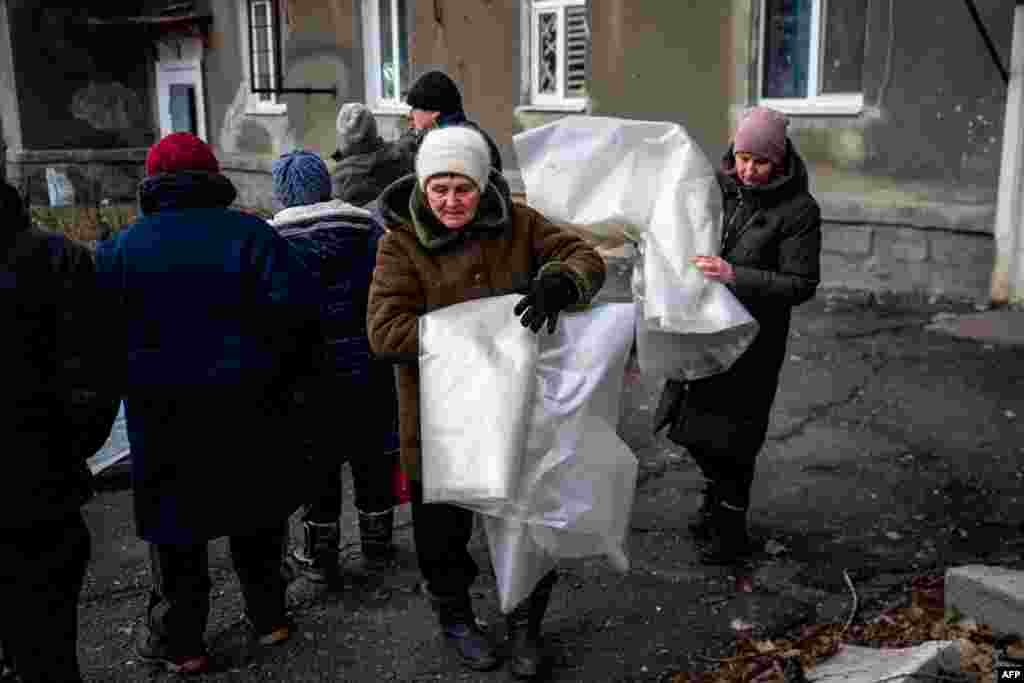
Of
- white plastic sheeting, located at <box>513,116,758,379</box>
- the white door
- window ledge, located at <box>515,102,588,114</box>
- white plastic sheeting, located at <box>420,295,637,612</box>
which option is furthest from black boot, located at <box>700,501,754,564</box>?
the white door

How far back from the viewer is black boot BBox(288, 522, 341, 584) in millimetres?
3418

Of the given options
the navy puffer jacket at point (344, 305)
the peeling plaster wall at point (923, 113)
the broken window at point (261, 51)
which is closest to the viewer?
the navy puffer jacket at point (344, 305)

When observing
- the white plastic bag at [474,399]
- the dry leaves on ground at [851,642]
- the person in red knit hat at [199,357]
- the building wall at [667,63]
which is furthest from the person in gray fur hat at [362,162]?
the building wall at [667,63]

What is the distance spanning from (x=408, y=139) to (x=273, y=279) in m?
2.05

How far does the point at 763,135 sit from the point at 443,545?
1.56 metres

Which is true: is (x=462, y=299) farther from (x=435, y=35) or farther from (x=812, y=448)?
(x=435, y=35)

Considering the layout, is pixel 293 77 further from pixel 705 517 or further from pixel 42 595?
pixel 42 595

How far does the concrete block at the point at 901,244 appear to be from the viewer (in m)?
7.06

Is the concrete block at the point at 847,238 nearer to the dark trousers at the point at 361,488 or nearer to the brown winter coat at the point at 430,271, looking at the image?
the dark trousers at the point at 361,488

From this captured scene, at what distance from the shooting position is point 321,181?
3.32 m

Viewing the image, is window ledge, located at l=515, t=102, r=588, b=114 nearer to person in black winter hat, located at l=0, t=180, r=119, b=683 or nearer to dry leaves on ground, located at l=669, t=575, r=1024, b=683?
dry leaves on ground, located at l=669, t=575, r=1024, b=683

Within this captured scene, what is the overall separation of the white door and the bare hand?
44.0 ft

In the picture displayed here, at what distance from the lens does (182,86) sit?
1577 cm

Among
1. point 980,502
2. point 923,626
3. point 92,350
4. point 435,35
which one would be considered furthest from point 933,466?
point 435,35
